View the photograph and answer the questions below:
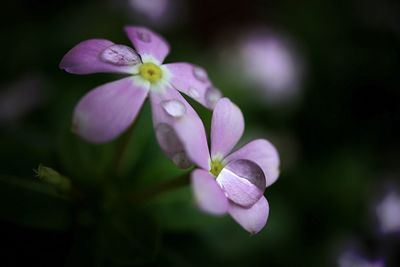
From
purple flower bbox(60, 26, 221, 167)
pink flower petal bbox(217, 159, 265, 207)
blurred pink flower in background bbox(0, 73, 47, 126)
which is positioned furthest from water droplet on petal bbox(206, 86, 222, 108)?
blurred pink flower in background bbox(0, 73, 47, 126)

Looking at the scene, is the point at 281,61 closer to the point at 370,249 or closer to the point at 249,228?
the point at 370,249

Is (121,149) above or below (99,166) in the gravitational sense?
above

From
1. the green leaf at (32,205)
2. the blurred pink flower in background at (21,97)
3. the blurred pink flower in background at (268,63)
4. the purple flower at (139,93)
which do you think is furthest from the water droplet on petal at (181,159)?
the blurred pink flower in background at (268,63)

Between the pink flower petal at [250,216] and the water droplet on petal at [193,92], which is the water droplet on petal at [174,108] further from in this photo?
the pink flower petal at [250,216]

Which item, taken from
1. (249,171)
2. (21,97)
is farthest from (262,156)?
(21,97)

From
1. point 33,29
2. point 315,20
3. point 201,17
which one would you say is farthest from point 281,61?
point 33,29

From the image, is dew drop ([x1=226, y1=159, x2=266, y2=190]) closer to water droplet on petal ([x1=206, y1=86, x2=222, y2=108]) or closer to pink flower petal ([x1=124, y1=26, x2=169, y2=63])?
water droplet on petal ([x1=206, y1=86, x2=222, y2=108])
